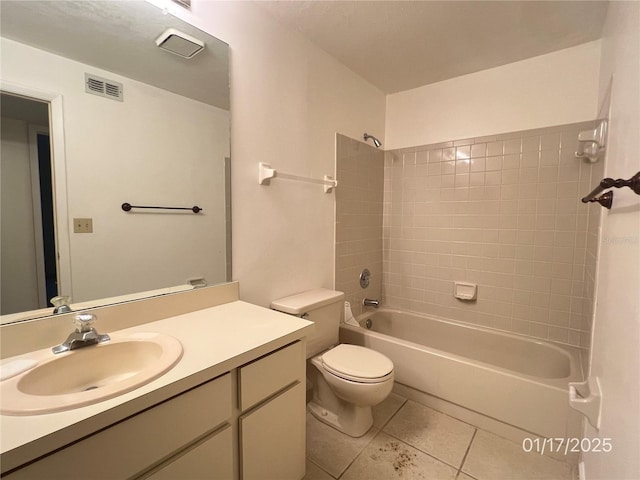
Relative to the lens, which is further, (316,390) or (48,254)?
(316,390)

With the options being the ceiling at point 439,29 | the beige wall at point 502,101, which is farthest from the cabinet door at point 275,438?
the beige wall at point 502,101

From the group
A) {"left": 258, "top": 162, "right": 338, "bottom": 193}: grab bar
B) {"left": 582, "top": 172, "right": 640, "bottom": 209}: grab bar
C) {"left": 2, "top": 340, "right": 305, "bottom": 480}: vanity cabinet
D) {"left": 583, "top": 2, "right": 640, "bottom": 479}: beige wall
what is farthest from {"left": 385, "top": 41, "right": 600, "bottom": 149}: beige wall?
{"left": 2, "top": 340, "right": 305, "bottom": 480}: vanity cabinet

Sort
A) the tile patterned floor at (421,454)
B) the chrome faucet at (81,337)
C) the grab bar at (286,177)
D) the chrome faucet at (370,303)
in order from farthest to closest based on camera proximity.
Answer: the chrome faucet at (370,303) < the grab bar at (286,177) < the tile patterned floor at (421,454) < the chrome faucet at (81,337)

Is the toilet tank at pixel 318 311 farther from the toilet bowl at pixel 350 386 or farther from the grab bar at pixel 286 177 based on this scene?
the grab bar at pixel 286 177

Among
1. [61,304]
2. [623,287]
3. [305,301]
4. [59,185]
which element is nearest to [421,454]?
[305,301]

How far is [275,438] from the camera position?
109cm

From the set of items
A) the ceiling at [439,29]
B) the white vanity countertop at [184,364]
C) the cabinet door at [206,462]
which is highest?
the ceiling at [439,29]

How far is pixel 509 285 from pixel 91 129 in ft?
8.68

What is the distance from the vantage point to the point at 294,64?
1779 millimetres

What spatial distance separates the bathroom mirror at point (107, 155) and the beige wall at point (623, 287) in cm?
146

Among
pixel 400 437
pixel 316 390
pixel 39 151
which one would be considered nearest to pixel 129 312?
pixel 39 151

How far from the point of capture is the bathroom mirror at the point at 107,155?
931mm

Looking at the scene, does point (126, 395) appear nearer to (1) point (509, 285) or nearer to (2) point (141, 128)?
(2) point (141, 128)

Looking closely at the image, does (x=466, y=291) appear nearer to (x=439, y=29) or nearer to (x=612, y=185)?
(x=612, y=185)
